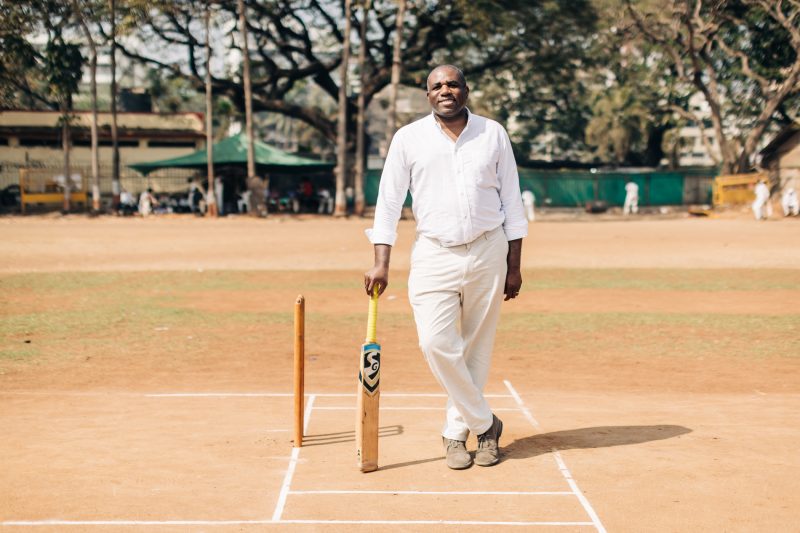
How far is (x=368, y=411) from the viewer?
570 cm

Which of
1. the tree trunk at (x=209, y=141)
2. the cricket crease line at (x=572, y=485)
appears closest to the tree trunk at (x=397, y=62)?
the tree trunk at (x=209, y=141)

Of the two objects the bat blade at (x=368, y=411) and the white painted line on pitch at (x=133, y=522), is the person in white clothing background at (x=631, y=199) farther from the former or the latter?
the white painted line on pitch at (x=133, y=522)

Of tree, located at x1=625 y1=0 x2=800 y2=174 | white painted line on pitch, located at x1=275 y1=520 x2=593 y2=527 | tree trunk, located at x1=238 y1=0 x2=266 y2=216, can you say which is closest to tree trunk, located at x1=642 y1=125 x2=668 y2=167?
tree, located at x1=625 y1=0 x2=800 y2=174

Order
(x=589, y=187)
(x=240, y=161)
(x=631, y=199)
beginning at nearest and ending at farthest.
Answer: (x=240, y=161) → (x=631, y=199) → (x=589, y=187)

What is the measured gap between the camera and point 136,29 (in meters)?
43.8

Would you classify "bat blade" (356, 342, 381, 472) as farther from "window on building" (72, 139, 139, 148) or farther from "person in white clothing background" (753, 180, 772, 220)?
"window on building" (72, 139, 139, 148)

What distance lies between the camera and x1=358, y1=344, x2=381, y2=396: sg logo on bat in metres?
5.73

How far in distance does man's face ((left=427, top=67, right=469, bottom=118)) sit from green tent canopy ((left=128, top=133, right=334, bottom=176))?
129 feet

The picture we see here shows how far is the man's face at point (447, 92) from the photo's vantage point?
5605 millimetres

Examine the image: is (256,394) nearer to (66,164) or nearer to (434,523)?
(434,523)

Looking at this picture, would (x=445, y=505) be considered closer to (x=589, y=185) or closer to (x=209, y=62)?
(x=209, y=62)

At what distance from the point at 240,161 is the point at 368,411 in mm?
40374

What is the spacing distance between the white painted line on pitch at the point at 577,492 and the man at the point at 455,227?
41 cm

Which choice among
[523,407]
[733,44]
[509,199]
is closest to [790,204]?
[733,44]
